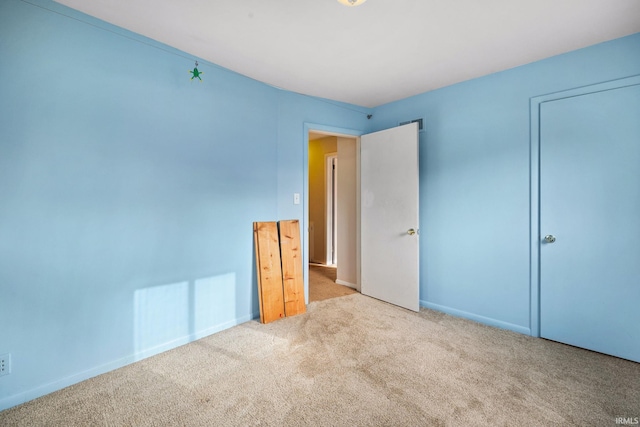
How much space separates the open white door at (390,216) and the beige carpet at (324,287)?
327 millimetres

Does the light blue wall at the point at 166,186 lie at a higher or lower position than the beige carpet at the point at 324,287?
higher

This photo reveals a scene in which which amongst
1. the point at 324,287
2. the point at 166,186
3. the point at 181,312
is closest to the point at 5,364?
the point at 181,312

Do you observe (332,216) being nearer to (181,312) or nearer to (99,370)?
(181,312)

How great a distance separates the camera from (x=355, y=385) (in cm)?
184

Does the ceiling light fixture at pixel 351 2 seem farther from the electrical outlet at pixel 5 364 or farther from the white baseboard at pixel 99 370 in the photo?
the electrical outlet at pixel 5 364

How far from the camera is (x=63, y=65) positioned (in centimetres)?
179

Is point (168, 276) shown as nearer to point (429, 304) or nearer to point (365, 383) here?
point (365, 383)

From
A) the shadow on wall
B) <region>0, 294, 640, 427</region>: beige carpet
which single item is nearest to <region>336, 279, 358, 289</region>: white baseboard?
<region>0, 294, 640, 427</region>: beige carpet

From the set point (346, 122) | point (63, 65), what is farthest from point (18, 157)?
point (346, 122)

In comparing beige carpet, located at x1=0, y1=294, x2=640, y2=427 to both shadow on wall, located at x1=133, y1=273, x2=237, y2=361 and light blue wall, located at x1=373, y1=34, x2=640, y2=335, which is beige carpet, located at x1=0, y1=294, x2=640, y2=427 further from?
light blue wall, located at x1=373, y1=34, x2=640, y2=335

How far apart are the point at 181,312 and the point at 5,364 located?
38.5 inches

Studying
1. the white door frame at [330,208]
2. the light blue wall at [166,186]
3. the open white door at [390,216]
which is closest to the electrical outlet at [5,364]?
the light blue wall at [166,186]

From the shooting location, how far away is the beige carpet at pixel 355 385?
157 cm

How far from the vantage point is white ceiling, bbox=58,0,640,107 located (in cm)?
179
